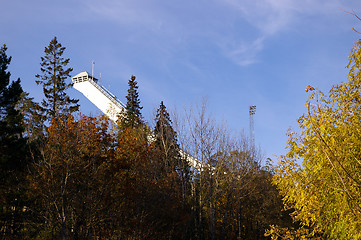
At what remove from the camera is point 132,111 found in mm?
44531

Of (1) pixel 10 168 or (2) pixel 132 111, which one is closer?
(1) pixel 10 168

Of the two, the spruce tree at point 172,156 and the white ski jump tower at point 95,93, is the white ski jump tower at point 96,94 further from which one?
the spruce tree at point 172,156

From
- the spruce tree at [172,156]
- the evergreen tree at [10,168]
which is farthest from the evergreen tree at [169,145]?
the evergreen tree at [10,168]

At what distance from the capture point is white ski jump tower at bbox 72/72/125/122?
5703 centimetres

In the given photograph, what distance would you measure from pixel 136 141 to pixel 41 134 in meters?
12.6

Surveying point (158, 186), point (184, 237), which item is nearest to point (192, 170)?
point (158, 186)

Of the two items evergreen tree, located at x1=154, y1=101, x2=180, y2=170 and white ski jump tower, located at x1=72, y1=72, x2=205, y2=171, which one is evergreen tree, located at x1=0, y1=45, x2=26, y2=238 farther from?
white ski jump tower, located at x1=72, y1=72, x2=205, y2=171

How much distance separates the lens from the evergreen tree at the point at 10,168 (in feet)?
63.8

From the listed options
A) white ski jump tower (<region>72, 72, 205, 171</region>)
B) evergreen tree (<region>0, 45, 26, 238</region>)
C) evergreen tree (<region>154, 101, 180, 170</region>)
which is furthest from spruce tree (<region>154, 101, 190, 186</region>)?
white ski jump tower (<region>72, 72, 205, 171</region>)

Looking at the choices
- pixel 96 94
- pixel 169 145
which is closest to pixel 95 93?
pixel 96 94

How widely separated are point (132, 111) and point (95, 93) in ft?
69.9

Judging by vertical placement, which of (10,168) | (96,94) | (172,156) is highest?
(96,94)

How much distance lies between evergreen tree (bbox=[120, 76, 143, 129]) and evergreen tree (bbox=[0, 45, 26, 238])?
65.3ft

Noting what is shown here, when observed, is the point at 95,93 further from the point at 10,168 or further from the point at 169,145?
the point at 10,168
